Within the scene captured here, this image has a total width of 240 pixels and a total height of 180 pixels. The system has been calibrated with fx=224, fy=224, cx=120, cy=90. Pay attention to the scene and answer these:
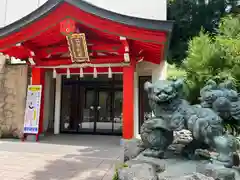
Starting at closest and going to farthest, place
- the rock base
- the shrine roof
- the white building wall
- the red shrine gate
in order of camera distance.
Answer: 1. the rock base
2. the shrine roof
3. the red shrine gate
4. the white building wall

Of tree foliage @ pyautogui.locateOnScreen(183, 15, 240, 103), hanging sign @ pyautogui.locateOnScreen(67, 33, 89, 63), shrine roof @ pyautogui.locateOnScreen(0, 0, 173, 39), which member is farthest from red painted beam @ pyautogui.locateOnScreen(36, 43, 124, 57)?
tree foliage @ pyautogui.locateOnScreen(183, 15, 240, 103)

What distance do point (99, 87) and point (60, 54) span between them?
2252 mm

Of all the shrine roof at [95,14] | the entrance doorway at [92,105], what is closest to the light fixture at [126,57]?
the shrine roof at [95,14]

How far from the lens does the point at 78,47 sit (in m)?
7.36

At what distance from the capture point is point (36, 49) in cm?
816

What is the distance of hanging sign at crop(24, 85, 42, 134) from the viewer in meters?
7.83

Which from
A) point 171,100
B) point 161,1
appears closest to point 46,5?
point 161,1

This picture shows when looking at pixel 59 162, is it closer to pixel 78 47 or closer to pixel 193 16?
pixel 78 47

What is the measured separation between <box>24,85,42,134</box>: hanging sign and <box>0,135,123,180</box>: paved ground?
4.10 feet

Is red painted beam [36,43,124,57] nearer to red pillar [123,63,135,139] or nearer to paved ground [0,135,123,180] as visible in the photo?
red pillar [123,63,135,139]

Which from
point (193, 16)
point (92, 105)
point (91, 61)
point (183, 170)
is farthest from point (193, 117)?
point (193, 16)

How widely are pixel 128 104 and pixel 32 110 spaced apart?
3441mm

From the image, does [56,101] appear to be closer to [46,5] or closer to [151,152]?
[46,5]

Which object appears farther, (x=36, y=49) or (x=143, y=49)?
(x=36, y=49)
